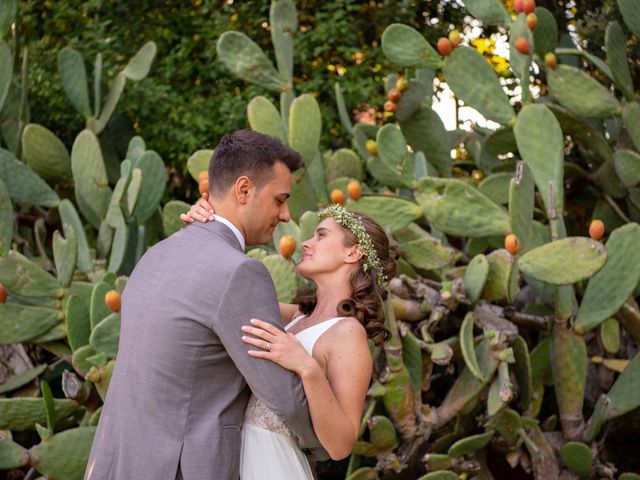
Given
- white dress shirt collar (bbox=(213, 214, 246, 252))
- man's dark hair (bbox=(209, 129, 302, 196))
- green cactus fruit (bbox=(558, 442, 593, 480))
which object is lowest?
green cactus fruit (bbox=(558, 442, 593, 480))

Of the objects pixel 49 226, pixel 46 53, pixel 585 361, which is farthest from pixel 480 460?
pixel 46 53

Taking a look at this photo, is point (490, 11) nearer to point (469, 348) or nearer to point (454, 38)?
point (454, 38)

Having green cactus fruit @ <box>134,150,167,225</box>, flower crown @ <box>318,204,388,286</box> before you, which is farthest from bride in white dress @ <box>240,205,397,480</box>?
green cactus fruit @ <box>134,150,167,225</box>

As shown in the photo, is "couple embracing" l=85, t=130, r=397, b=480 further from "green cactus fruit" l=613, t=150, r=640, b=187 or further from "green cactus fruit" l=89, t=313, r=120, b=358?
"green cactus fruit" l=613, t=150, r=640, b=187

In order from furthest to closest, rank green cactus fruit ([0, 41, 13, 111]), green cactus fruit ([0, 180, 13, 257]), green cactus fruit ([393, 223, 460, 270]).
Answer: green cactus fruit ([0, 41, 13, 111])
green cactus fruit ([0, 180, 13, 257])
green cactus fruit ([393, 223, 460, 270])

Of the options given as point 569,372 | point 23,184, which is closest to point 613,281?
point 569,372

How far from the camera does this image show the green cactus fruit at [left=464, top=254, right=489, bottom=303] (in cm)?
437

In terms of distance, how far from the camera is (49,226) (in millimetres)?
6086

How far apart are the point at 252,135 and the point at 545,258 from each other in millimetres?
1783

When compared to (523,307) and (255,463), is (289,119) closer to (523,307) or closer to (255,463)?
(523,307)

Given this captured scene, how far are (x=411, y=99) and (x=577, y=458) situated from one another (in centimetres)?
191

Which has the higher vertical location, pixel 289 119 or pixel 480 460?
pixel 289 119

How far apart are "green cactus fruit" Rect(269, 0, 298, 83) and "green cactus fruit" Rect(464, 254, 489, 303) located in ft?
5.52

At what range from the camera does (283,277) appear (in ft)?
13.9
